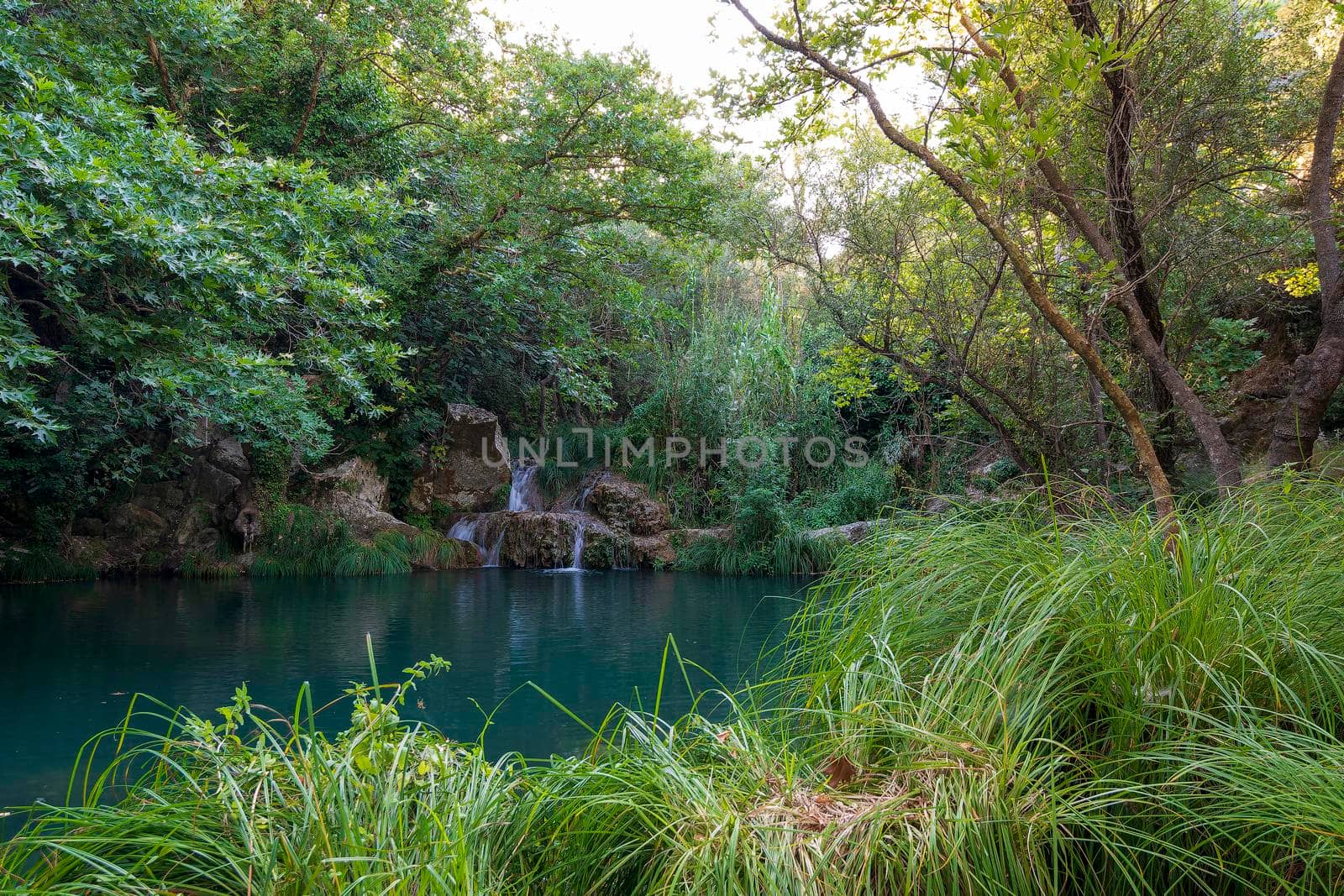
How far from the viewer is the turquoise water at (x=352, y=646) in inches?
169

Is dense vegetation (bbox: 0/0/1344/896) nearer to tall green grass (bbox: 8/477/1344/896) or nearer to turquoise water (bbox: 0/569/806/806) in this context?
tall green grass (bbox: 8/477/1344/896)

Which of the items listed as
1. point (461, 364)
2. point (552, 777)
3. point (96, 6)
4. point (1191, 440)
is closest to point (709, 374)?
point (461, 364)

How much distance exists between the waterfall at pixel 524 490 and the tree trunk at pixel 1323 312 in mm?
10773

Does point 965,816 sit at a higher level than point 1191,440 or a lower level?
lower

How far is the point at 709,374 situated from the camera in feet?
40.2

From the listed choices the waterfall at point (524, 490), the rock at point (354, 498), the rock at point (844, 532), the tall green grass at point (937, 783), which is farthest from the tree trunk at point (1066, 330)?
the waterfall at point (524, 490)

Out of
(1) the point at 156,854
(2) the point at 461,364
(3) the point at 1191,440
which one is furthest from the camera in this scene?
(2) the point at 461,364

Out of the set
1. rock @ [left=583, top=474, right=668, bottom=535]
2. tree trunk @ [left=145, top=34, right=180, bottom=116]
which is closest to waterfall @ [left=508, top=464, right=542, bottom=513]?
rock @ [left=583, top=474, right=668, bottom=535]

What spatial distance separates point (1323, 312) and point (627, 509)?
9450 millimetres

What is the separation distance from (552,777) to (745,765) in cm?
41

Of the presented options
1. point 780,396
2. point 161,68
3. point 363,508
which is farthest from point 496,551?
point 161,68

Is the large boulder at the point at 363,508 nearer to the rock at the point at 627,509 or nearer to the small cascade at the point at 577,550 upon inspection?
the small cascade at the point at 577,550

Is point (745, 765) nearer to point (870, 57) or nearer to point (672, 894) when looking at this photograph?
point (672, 894)

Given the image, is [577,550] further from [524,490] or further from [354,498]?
[354,498]
